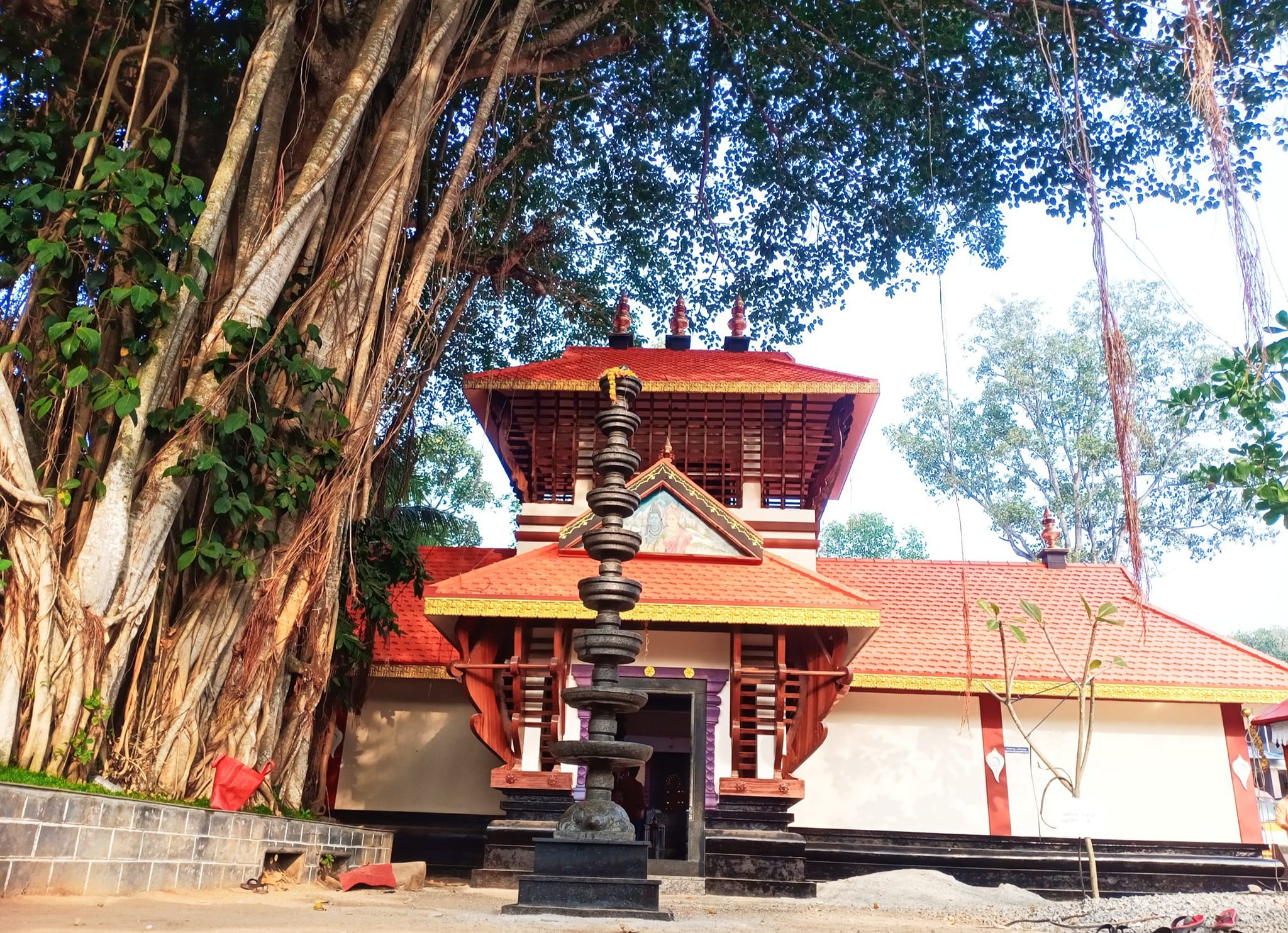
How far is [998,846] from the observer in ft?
28.7

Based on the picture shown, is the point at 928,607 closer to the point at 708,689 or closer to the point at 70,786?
the point at 708,689

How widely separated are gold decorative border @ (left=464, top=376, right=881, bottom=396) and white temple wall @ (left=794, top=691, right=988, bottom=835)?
2798mm

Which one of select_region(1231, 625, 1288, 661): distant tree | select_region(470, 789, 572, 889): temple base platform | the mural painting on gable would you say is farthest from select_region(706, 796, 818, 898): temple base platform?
select_region(1231, 625, 1288, 661): distant tree

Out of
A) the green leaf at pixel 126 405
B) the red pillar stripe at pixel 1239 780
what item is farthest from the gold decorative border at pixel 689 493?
the red pillar stripe at pixel 1239 780

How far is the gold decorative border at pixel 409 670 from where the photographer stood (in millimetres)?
9281

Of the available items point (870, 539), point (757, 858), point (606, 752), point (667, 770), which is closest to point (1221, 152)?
point (606, 752)

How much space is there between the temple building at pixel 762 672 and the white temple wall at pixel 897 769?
0.02 meters

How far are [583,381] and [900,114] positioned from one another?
418 cm

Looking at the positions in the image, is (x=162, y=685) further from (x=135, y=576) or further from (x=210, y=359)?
(x=210, y=359)

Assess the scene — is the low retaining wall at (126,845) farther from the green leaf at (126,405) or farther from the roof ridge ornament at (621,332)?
the roof ridge ornament at (621,332)

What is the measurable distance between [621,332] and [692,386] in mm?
2181

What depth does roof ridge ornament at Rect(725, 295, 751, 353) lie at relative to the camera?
11094 millimetres

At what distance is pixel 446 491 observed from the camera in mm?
21109

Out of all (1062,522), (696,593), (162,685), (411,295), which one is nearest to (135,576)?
(162,685)
